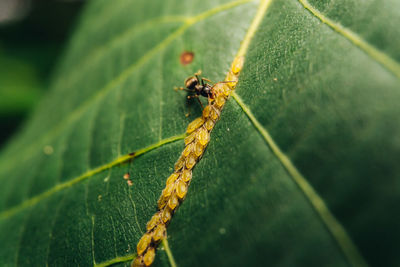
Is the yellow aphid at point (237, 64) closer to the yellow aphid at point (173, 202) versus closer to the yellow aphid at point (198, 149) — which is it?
the yellow aphid at point (198, 149)

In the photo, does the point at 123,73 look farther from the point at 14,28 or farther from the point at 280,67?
the point at 14,28

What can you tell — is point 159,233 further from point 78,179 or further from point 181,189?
point 78,179

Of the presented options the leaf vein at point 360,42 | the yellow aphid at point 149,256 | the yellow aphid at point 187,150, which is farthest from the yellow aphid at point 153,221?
the leaf vein at point 360,42

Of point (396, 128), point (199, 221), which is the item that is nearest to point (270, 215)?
point (199, 221)

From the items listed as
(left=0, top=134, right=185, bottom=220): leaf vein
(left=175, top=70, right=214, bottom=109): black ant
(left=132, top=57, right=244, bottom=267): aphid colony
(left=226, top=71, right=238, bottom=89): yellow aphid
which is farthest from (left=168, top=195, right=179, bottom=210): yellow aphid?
(left=226, top=71, right=238, bottom=89): yellow aphid

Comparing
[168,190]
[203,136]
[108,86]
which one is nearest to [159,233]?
[168,190]
